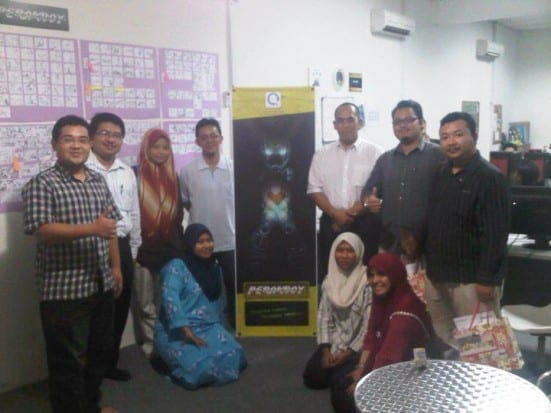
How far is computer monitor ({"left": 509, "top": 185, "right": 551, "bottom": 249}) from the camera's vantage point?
10.7 ft

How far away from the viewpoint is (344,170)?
11.5ft

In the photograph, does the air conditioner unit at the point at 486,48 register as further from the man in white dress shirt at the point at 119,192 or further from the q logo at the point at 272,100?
the man in white dress shirt at the point at 119,192

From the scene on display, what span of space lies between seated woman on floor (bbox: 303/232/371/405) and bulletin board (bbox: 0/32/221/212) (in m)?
1.38

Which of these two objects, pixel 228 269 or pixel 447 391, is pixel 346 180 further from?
pixel 447 391

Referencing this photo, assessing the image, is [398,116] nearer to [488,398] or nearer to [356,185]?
[356,185]

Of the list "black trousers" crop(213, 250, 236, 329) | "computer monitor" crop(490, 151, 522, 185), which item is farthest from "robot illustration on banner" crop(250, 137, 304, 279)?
"computer monitor" crop(490, 151, 522, 185)

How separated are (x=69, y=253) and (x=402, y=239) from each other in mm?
1645

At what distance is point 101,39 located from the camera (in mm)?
3332

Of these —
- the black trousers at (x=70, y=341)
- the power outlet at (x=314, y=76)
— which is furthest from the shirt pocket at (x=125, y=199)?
the power outlet at (x=314, y=76)

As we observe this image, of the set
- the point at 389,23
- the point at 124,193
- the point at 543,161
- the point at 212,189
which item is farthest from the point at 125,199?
the point at 543,161

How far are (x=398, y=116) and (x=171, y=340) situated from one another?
1.72 meters

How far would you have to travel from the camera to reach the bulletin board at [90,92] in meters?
2.96

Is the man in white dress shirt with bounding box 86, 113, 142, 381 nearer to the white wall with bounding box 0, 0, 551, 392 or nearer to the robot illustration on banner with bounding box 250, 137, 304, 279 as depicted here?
the white wall with bounding box 0, 0, 551, 392

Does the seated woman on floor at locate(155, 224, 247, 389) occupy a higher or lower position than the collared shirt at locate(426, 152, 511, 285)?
lower
